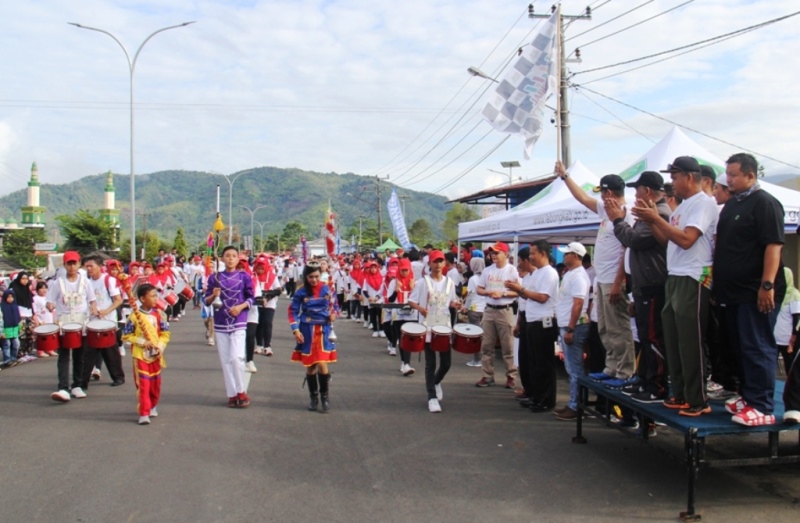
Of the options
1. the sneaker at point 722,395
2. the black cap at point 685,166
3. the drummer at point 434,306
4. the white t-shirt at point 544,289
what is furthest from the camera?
the drummer at point 434,306

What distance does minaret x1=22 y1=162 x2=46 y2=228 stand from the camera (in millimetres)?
86875

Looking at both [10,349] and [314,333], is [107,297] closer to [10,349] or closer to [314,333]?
[314,333]

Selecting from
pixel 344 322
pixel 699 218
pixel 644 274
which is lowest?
pixel 344 322

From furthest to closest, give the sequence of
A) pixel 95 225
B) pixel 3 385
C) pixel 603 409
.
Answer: pixel 95 225 < pixel 3 385 < pixel 603 409

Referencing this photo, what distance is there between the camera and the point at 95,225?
4944 centimetres

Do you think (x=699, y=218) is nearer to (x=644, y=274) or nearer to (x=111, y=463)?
(x=644, y=274)

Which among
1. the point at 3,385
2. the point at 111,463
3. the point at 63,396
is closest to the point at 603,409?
the point at 111,463

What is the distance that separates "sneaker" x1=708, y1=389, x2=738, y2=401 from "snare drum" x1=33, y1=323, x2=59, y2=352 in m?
8.14

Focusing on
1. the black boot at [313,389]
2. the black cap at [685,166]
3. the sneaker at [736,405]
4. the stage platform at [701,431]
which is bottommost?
the black boot at [313,389]

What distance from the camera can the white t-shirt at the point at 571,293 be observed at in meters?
7.71

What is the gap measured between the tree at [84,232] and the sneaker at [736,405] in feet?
162

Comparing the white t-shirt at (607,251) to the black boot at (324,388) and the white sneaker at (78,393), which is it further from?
the white sneaker at (78,393)

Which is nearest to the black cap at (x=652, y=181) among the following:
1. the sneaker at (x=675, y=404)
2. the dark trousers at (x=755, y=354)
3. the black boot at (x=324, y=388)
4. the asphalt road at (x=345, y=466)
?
the dark trousers at (x=755, y=354)

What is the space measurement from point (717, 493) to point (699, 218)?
7.36 feet
